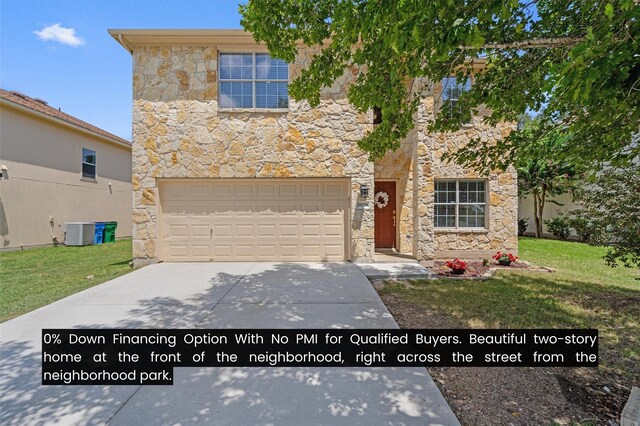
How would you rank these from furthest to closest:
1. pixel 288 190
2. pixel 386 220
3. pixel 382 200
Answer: pixel 386 220
pixel 382 200
pixel 288 190

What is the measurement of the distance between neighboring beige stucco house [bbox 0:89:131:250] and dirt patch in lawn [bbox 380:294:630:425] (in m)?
15.0

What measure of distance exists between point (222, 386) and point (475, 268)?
7.46m

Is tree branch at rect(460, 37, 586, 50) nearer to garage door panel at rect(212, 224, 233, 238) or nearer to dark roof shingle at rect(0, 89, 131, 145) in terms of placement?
garage door panel at rect(212, 224, 233, 238)

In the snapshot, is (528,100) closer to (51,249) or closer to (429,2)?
(429,2)

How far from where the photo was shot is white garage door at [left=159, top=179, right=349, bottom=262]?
8.70 meters

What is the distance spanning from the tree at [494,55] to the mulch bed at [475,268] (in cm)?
358

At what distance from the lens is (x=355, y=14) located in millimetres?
3160

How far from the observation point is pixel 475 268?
27.4 ft

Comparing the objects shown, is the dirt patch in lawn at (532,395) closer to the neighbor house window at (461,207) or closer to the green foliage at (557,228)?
the neighbor house window at (461,207)

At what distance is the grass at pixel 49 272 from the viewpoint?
5.48m

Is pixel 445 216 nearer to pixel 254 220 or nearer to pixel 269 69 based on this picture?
pixel 254 220

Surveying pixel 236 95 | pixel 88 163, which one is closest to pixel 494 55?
pixel 236 95

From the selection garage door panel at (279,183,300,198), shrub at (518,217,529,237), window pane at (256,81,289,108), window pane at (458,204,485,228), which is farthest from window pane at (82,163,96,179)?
shrub at (518,217,529,237)

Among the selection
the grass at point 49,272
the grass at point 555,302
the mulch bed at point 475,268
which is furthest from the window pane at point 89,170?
the mulch bed at point 475,268
